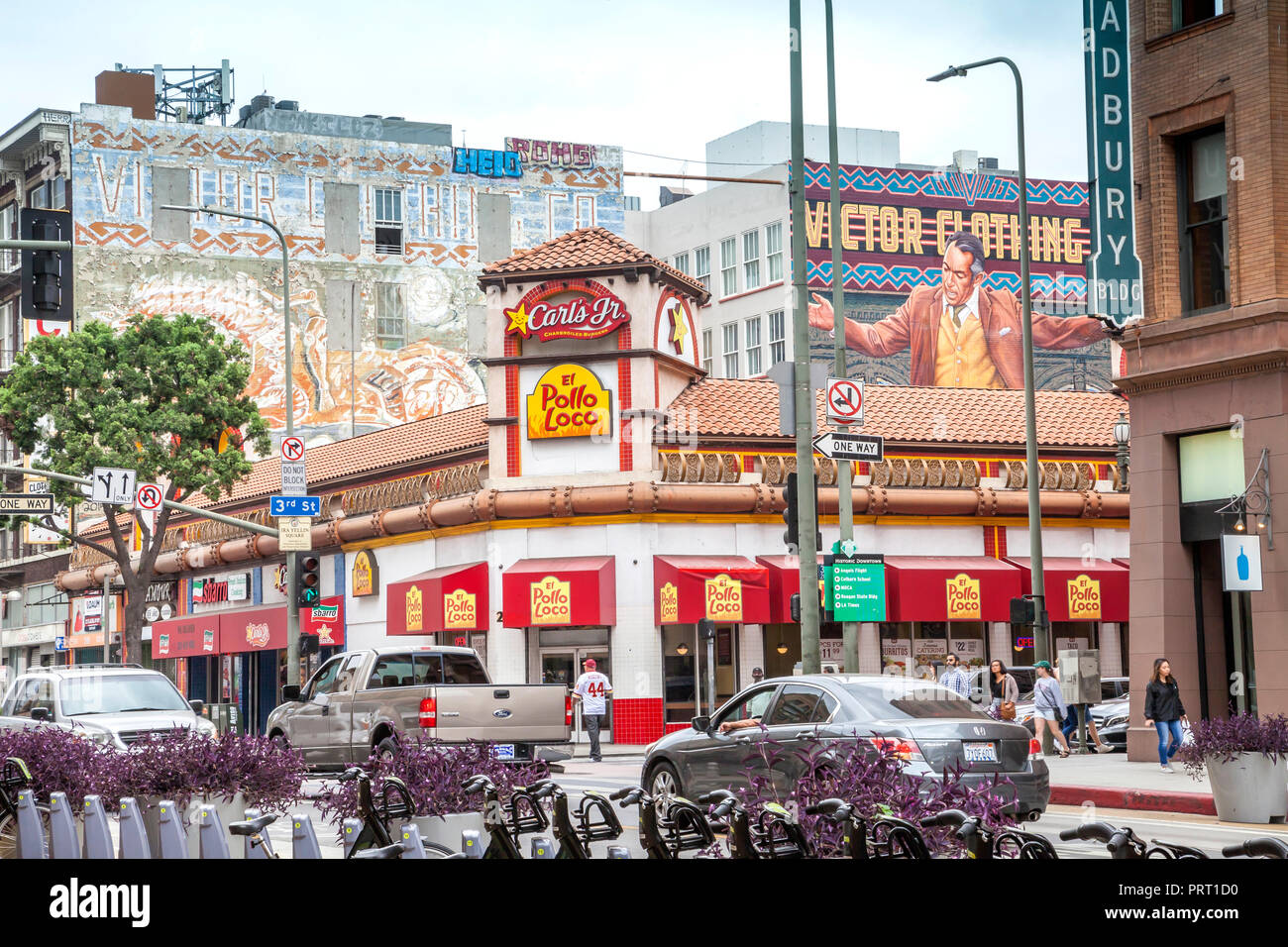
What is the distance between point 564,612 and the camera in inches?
1492

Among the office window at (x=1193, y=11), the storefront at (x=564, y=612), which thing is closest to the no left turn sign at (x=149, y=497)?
the storefront at (x=564, y=612)

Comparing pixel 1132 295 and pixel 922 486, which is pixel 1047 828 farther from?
pixel 922 486

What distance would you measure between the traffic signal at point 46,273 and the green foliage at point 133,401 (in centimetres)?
2315

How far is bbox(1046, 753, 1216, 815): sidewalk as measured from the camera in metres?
18.8

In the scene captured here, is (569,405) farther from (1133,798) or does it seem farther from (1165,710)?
(1133,798)

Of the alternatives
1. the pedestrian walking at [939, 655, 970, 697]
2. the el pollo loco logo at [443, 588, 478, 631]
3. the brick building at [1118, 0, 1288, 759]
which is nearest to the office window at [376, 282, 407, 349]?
the el pollo loco logo at [443, 588, 478, 631]

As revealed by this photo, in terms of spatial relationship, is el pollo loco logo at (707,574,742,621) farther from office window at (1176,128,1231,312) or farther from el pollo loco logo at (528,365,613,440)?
office window at (1176,128,1231,312)

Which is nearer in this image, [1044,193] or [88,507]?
[88,507]

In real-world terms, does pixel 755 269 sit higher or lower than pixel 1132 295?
higher

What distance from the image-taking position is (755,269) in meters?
60.7

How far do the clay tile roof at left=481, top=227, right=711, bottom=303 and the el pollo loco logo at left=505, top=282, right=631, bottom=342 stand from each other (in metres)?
0.49

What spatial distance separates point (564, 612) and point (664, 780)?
21317mm
